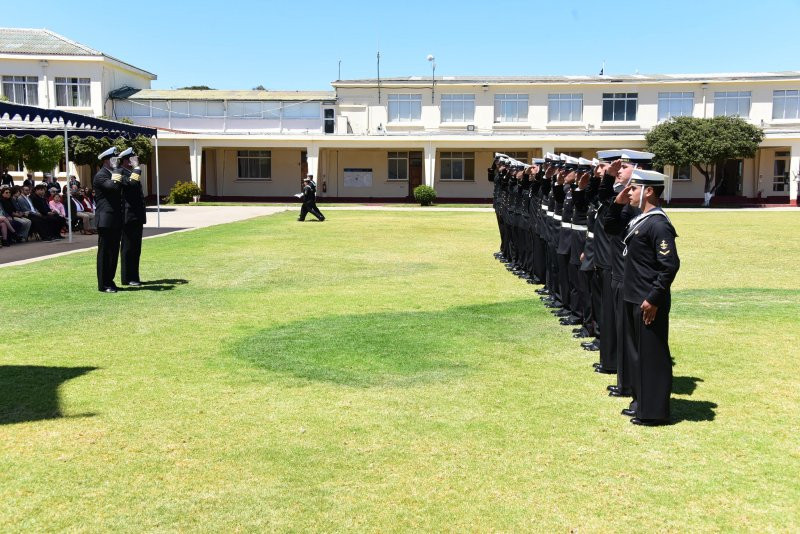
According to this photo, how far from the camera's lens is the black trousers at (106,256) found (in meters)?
11.6

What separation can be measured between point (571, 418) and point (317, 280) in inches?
312

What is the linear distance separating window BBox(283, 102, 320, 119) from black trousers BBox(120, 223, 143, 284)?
3791cm

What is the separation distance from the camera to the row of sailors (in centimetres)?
566

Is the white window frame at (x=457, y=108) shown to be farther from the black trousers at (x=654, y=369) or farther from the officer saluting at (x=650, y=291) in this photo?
the black trousers at (x=654, y=369)

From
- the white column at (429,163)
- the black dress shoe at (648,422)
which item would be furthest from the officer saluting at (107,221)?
the white column at (429,163)

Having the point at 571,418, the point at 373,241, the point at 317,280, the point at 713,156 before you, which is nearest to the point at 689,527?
the point at 571,418

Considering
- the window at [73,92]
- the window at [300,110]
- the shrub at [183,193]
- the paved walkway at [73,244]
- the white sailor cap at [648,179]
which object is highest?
the window at [73,92]

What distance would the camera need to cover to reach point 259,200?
164 feet

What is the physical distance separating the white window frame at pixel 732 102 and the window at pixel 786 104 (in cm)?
152

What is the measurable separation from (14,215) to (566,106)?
118ft

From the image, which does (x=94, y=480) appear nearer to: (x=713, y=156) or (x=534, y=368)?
(x=534, y=368)

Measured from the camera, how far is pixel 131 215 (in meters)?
12.0

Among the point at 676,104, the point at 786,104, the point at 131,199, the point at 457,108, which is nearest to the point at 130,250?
the point at 131,199

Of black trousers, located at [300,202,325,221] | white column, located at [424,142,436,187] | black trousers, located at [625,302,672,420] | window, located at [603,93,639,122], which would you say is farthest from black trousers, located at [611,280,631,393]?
window, located at [603,93,639,122]
